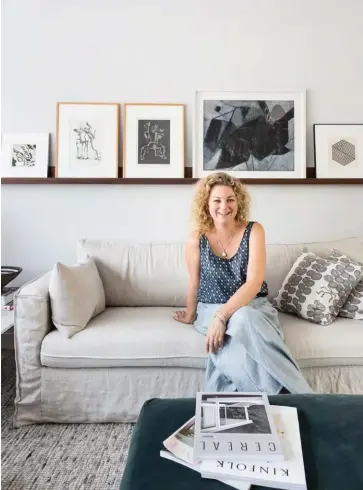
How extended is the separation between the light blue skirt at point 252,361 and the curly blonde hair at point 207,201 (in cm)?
52

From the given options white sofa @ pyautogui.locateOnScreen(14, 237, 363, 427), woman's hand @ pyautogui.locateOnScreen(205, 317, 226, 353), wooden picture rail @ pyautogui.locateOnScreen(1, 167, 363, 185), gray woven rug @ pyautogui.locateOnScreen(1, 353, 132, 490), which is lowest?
gray woven rug @ pyautogui.locateOnScreen(1, 353, 132, 490)

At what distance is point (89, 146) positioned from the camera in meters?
2.68

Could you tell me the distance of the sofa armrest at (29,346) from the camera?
185 cm

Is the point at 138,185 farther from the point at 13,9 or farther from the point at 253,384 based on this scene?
the point at 253,384

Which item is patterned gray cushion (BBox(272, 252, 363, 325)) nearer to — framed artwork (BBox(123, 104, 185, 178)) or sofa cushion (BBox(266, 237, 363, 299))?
sofa cushion (BBox(266, 237, 363, 299))

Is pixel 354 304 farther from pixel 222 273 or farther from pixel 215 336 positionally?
pixel 215 336

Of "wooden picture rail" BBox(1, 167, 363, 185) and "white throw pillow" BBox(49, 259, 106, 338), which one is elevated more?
"wooden picture rail" BBox(1, 167, 363, 185)

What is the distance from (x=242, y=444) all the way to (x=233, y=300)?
0.86 meters

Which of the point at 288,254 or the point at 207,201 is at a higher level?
the point at 207,201

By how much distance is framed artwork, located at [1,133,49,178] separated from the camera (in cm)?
269

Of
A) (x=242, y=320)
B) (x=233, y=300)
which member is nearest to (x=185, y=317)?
(x=233, y=300)

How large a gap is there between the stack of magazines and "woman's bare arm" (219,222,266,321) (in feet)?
2.11

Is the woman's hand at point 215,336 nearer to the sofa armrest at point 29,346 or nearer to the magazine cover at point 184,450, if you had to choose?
the magazine cover at point 184,450

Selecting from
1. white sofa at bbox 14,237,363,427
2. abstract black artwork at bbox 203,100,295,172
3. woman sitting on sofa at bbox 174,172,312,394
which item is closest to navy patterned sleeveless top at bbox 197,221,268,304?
woman sitting on sofa at bbox 174,172,312,394
